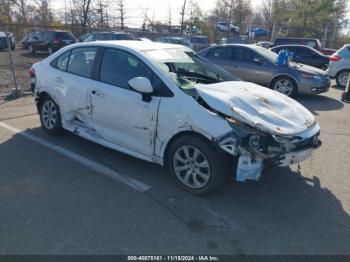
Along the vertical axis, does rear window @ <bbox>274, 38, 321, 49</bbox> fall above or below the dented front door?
above

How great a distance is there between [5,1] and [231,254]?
3881cm

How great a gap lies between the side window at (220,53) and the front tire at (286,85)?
5.97 ft

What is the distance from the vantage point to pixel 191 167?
3.63m

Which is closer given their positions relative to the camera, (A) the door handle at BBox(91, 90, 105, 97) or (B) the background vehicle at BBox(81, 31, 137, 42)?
(A) the door handle at BBox(91, 90, 105, 97)

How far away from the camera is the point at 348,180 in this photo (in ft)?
13.7

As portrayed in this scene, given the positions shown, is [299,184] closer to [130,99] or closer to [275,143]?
[275,143]

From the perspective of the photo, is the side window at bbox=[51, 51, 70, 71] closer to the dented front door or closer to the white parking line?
the dented front door

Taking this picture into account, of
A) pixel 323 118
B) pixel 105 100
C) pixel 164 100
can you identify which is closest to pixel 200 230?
pixel 164 100

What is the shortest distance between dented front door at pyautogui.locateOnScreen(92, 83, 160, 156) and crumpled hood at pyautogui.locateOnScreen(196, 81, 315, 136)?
71 centimetres

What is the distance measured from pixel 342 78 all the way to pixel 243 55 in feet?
16.5

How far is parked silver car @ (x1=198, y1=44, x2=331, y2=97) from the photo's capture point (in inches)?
362

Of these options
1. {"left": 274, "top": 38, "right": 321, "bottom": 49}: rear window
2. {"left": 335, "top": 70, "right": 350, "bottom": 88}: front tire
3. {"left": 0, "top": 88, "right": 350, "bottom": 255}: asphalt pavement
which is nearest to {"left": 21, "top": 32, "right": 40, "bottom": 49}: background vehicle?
{"left": 274, "top": 38, "right": 321, "bottom": 49}: rear window

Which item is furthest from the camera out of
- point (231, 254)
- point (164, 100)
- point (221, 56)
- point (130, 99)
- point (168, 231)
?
point (221, 56)

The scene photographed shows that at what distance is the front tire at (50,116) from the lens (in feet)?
16.9
